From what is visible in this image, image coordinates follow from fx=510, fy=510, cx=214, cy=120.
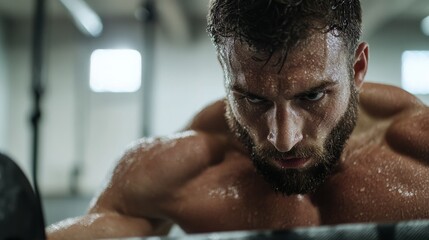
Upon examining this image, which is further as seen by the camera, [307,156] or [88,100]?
[88,100]

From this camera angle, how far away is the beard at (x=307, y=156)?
0.87 metres

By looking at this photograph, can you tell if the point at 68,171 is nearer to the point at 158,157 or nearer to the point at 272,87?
the point at 158,157

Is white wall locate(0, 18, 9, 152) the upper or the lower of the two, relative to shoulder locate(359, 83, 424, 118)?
lower

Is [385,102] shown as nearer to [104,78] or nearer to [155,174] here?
[155,174]

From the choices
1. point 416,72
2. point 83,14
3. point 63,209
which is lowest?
point 63,209

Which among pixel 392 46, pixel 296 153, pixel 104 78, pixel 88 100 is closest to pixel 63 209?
pixel 88 100

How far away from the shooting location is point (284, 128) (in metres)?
0.78

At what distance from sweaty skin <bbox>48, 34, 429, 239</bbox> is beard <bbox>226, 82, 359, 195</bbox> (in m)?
0.06

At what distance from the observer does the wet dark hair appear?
79cm

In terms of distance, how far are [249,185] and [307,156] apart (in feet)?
0.71

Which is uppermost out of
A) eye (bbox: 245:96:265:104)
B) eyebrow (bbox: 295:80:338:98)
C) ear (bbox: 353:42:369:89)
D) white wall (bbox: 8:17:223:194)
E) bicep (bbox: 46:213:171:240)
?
ear (bbox: 353:42:369:89)

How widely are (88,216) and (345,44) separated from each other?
0.58 metres

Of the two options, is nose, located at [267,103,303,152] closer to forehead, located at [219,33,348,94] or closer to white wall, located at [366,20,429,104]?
forehead, located at [219,33,348,94]

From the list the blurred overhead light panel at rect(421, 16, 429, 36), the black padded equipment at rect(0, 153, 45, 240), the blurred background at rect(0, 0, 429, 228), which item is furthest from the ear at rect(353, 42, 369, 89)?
the blurred overhead light panel at rect(421, 16, 429, 36)
